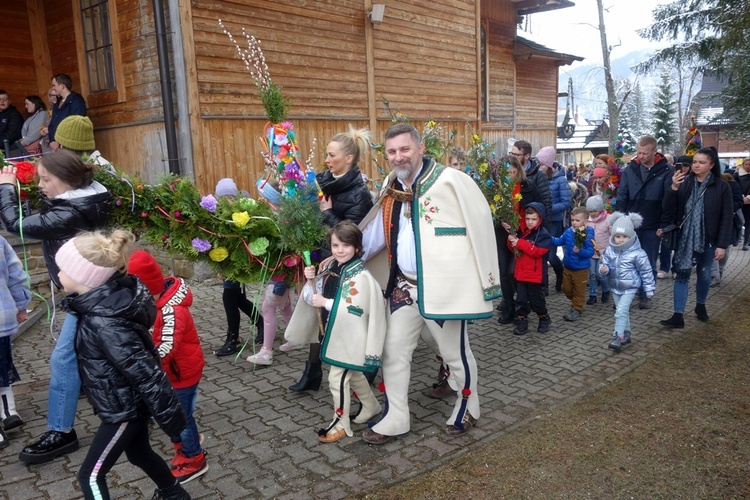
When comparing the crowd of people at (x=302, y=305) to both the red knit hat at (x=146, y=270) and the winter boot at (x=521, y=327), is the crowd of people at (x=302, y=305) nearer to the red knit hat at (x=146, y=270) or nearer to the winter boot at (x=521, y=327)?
the red knit hat at (x=146, y=270)

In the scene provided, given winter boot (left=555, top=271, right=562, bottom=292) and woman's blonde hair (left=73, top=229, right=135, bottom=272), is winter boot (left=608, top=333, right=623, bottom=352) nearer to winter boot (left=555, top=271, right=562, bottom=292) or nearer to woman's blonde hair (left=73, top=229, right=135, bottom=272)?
winter boot (left=555, top=271, right=562, bottom=292)

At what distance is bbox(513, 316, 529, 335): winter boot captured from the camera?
6246mm

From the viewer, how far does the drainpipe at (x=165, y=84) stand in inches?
293

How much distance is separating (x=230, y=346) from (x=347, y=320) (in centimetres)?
239

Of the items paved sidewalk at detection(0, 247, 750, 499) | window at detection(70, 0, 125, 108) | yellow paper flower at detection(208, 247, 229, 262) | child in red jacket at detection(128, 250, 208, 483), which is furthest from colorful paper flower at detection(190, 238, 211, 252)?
window at detection(70, 0, 125, 108)

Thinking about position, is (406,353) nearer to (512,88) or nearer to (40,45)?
(40,45)

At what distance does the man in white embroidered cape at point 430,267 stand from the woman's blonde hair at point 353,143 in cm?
50

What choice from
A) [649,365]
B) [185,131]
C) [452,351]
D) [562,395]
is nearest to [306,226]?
[452,351]

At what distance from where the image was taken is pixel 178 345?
3213mm

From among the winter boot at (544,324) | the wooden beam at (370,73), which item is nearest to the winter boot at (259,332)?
the winter boot at (544,324)

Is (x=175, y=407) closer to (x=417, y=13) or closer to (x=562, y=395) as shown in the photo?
(x=562, y=395)

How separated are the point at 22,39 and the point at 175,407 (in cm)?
930

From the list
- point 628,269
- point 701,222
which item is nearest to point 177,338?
point 628,269

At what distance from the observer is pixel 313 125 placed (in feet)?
30.9
